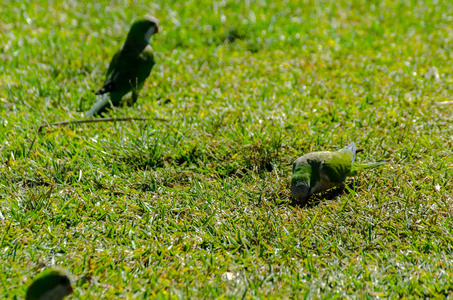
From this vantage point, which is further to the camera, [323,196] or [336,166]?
[323,196]

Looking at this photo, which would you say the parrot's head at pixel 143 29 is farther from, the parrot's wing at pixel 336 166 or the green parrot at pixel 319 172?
the parrot's wing at pixel 336 166

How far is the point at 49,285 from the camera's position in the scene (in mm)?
2262

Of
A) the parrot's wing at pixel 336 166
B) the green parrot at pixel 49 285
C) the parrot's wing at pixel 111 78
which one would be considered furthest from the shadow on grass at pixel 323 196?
the parrot's wing at pixel 111 78

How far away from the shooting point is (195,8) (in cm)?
614

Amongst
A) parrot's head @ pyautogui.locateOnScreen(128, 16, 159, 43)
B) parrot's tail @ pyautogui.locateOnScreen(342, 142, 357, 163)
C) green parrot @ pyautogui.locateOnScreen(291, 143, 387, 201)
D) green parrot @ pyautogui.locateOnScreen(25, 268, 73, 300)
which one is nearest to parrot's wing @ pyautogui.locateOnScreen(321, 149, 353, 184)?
green parrot @ pyautogui.locateOnScreen(291, 143, 387, 201)

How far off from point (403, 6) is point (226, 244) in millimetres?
5041

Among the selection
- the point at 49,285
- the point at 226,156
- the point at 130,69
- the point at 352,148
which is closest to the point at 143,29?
the point at 130,69

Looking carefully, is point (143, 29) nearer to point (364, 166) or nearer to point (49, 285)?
point (364, 166)

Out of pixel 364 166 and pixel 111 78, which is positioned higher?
pixel 111 78

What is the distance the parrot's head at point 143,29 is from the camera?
4.35m

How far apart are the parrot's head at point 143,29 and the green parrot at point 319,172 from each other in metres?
2.01

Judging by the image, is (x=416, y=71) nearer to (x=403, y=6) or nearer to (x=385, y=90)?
(x=385, y=90)

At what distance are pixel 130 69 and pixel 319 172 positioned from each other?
6.57 ft

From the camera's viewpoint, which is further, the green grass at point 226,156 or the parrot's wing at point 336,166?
the parrot's wing at point 336,166
